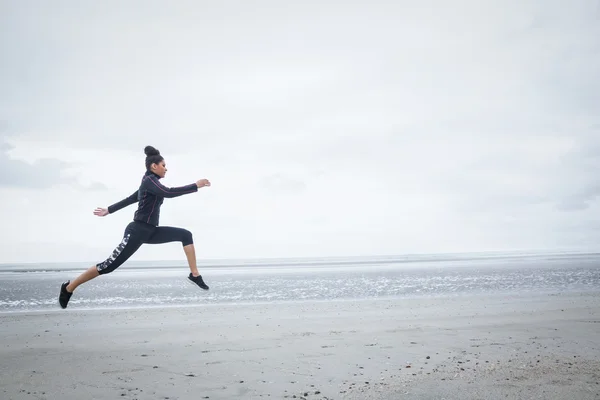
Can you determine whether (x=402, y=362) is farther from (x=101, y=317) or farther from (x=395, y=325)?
(x=101, y=317)

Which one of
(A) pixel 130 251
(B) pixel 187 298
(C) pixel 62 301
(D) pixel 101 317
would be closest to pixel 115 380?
(C) pixel 62 301

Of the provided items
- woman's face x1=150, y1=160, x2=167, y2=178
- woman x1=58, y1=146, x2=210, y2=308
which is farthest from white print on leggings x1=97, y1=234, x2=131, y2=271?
woman's face x1=150, y1=160, x2=167, y2=178

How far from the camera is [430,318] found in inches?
583

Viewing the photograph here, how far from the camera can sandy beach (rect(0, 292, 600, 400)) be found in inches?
302

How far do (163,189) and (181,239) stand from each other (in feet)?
2.75

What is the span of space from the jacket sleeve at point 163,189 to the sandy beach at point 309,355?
12.0ft

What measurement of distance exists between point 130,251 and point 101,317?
1249 centimetres

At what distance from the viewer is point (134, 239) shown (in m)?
5.78

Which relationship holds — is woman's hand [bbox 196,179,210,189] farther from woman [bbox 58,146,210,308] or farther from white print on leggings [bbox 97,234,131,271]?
white print on leggings [bbox 97,234,131,271]

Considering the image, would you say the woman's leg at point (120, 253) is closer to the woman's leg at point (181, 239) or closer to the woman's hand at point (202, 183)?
the woman's leg at point (181, 239)

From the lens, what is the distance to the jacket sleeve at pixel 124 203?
20.0ft

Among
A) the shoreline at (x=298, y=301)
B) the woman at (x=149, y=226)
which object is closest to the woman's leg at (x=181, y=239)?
the woman at (x=149, y=226)

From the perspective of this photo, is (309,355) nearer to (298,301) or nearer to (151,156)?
(151,156)

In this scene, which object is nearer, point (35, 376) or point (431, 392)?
point (431, 392)
